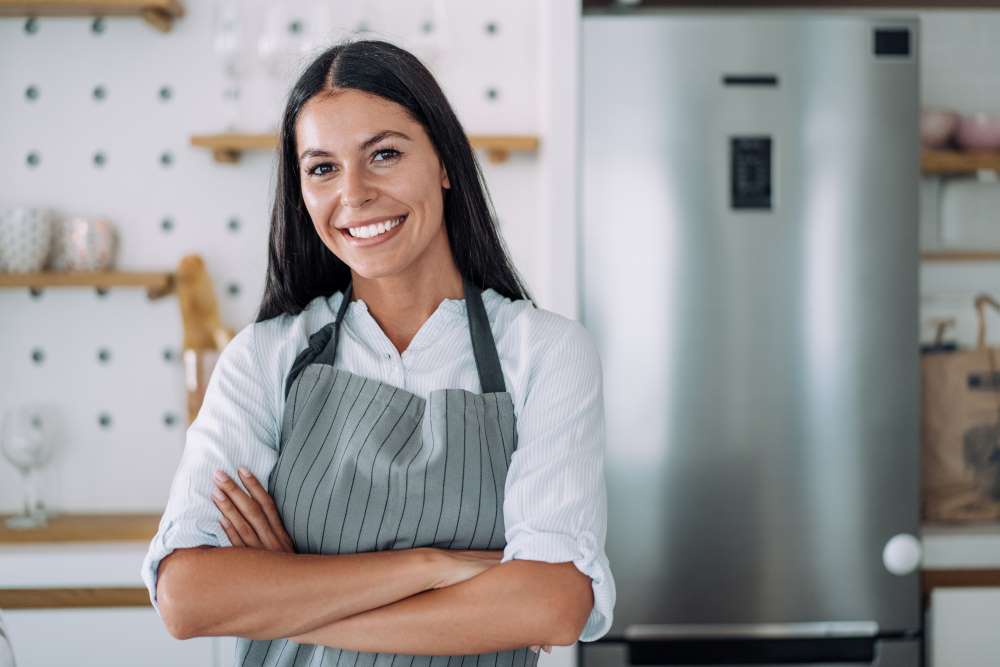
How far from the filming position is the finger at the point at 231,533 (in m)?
1.18

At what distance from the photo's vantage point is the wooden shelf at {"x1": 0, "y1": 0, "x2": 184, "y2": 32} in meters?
2.17

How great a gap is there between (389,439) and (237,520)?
0.66 feet

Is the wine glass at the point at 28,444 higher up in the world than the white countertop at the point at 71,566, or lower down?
higher up

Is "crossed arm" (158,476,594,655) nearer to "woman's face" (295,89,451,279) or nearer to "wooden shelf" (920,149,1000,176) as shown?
"woman's face" (295,89,451,279)

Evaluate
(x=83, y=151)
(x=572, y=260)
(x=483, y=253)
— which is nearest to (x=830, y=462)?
(x=572, y=260)

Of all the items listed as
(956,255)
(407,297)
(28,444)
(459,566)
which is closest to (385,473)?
(459,566)

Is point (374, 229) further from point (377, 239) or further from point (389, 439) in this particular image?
point (389, 439)

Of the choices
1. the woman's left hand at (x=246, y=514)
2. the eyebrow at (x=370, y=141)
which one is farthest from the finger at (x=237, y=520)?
the eyebrow at (x=370, y=141)

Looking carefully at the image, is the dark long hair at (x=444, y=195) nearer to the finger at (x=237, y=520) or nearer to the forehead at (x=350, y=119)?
the forehead at (x=350, y=119)

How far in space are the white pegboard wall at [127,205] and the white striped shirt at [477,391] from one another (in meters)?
1.12

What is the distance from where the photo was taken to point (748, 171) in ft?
6.40

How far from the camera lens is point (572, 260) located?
1.96 metres

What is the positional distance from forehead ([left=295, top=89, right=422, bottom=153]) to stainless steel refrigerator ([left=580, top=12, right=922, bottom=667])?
0.81 meters

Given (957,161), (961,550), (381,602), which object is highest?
(957,161)
